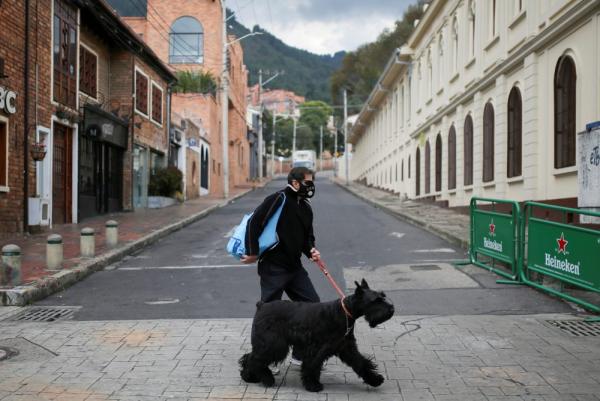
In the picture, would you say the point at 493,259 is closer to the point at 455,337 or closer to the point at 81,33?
the point at 455,337

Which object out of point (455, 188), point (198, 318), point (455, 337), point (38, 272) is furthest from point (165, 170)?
point (455, 337)

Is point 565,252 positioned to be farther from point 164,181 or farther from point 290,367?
point 164,181

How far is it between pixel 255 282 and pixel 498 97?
11127mm

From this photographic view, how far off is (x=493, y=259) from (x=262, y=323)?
6.61 m

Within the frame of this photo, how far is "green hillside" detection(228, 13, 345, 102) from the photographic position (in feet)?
402

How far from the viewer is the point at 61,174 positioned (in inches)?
728

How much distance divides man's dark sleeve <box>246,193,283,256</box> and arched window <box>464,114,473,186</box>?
56.8 feet

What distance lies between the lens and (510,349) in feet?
20.3

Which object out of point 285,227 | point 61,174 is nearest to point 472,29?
point 61,174

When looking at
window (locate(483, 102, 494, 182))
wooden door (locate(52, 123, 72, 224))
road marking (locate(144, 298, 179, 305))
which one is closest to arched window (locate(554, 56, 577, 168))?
window (locate(483, 102, 494, 182))

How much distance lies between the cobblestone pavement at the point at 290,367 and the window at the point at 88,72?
14.2 m

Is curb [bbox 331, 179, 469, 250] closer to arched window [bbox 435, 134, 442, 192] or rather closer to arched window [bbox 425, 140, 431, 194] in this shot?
arched window [bbox 435, 134, 442, 192]

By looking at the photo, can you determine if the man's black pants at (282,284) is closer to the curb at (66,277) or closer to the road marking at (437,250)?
the curb at (66,277)

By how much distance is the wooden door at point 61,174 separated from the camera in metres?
17.9
